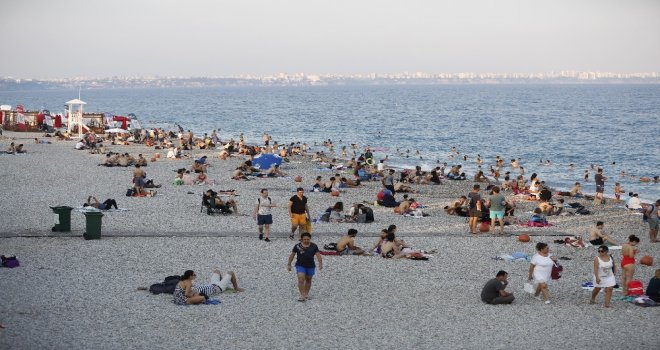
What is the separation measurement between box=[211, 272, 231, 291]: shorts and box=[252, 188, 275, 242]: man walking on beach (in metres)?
4.46

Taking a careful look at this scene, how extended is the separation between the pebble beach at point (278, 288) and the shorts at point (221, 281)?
39cm

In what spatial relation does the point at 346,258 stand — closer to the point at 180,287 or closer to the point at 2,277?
the point at 180,287

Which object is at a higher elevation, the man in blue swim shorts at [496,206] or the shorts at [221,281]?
the man in blue swim shorts at [496,206]

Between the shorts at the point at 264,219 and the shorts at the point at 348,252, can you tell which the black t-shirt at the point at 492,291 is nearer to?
the shorts at the point at 348,252

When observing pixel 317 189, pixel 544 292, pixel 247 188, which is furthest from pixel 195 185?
pixel 544 292

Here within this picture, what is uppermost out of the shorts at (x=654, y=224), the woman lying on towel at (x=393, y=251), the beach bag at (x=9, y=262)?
the shorts at (x=654, y=224)

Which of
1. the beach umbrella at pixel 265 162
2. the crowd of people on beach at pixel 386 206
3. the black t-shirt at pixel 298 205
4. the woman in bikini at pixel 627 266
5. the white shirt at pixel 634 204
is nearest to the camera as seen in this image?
the crowd of people on beach at pixel 386 206

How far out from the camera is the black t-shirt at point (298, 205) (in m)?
18.9

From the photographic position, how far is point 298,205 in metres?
19.0

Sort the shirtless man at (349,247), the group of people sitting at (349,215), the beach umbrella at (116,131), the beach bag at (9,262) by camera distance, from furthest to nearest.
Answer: the beach umbrella at (116,131) → the group of people sitting at (349,215) → the shirtless man at (349,247) → the beach bag at (9,262)

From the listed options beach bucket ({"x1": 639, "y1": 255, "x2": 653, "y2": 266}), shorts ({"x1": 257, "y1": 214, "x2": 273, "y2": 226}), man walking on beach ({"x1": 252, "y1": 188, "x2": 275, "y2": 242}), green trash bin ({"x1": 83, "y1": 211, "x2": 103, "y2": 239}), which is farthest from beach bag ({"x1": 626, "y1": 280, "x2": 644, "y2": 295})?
green trash bin ({"x1": 83, "y1": 211, "x2": 103, "y2": 239})

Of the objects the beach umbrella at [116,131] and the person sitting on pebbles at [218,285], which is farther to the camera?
the beach umbrella at [116,131]

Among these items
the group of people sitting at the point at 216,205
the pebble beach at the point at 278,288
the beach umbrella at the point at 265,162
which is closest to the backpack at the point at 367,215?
the pebble beach at the point at 278,288

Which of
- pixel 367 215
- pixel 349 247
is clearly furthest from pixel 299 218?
pixel 367 215
